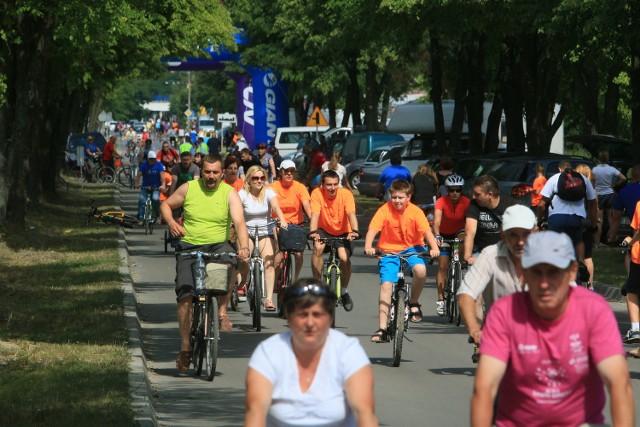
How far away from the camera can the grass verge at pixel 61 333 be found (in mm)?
9500

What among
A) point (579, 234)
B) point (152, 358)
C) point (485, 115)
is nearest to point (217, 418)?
point (152, 358)

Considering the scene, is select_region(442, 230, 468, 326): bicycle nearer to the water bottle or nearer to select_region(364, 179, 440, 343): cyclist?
select_region(364, 179, 440, 343): cyclist

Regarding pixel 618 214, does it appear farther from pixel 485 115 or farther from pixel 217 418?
pixel 485 115

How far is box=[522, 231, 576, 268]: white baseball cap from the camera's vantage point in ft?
16.8

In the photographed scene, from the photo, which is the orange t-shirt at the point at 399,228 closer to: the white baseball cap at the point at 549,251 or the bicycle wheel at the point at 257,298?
the bicycle wheel at the point at 257,298

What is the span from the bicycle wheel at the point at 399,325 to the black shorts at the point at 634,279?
2070mm

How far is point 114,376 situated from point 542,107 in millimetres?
26514

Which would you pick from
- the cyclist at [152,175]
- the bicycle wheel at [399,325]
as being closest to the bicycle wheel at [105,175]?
the cyclist at [152,175]

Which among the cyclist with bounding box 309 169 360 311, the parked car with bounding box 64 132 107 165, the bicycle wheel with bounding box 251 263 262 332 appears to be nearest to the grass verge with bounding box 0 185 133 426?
the bicycle wheel with bounding box 251 263 262 332

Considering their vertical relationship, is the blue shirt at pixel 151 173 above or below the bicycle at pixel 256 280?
above

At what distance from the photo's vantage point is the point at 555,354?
5129 millimetres

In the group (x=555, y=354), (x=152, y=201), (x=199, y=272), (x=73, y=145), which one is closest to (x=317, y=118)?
(x=73, y=145)

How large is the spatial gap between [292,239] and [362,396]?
1094 cm

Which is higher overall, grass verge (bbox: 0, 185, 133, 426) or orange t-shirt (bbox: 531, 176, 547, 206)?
orange t-shirt (bbox: 531, 176, 547, 206)
